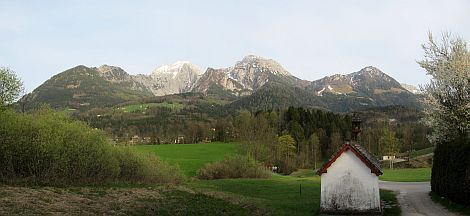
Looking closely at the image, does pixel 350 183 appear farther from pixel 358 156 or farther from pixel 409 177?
pixel 409 177

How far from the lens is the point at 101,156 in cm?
4147

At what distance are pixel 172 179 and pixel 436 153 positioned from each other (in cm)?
3398

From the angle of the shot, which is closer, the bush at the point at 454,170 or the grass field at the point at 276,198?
the bush at the point at 454,170

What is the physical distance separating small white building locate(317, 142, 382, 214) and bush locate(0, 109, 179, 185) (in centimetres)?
2094

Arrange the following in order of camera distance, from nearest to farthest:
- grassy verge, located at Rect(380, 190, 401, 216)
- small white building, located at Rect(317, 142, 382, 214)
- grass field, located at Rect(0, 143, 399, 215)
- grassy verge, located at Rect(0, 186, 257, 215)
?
grassy verge, located at Rect(0, 186, 257, 215)
grass field, located at Rect(0, 143, 399, 215)
small white building, located at Rect(317, 142, 382, 214)
grassy verge, located at Rect(380, 190, 401, 216)

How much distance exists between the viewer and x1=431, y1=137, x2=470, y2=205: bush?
26.8 metres

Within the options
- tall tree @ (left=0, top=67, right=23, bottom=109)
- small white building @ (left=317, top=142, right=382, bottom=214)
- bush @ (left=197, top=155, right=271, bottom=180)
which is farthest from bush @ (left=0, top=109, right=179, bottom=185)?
bush @ (left=197, top=155, right=271, bottom=180)

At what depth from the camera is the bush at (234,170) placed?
71.4 m

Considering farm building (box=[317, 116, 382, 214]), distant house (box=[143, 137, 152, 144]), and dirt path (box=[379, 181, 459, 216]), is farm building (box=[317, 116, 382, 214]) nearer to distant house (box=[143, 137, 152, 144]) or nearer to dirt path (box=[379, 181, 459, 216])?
dirt path (box=[379, 181, 459, 216])

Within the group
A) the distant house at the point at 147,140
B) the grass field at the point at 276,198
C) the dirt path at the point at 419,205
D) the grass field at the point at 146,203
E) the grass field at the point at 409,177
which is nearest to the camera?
the grass field at the point at 146,203

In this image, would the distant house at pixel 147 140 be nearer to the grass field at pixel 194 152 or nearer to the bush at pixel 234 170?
the grass field at pixel 194 152

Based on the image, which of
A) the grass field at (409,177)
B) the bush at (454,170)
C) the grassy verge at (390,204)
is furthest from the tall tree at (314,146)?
the bush at (454,170)

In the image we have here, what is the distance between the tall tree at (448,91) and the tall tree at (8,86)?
34033mm

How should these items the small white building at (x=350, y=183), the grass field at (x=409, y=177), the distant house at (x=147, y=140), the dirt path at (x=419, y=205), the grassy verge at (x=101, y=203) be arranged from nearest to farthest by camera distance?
the grassy verge at (x=101, y=203) → the dirt path at (x=419, y=205) → the small white building at (x=350, y=183) → the grass field at (x=409, y=177) → the distant house at (x=147, y=140)
